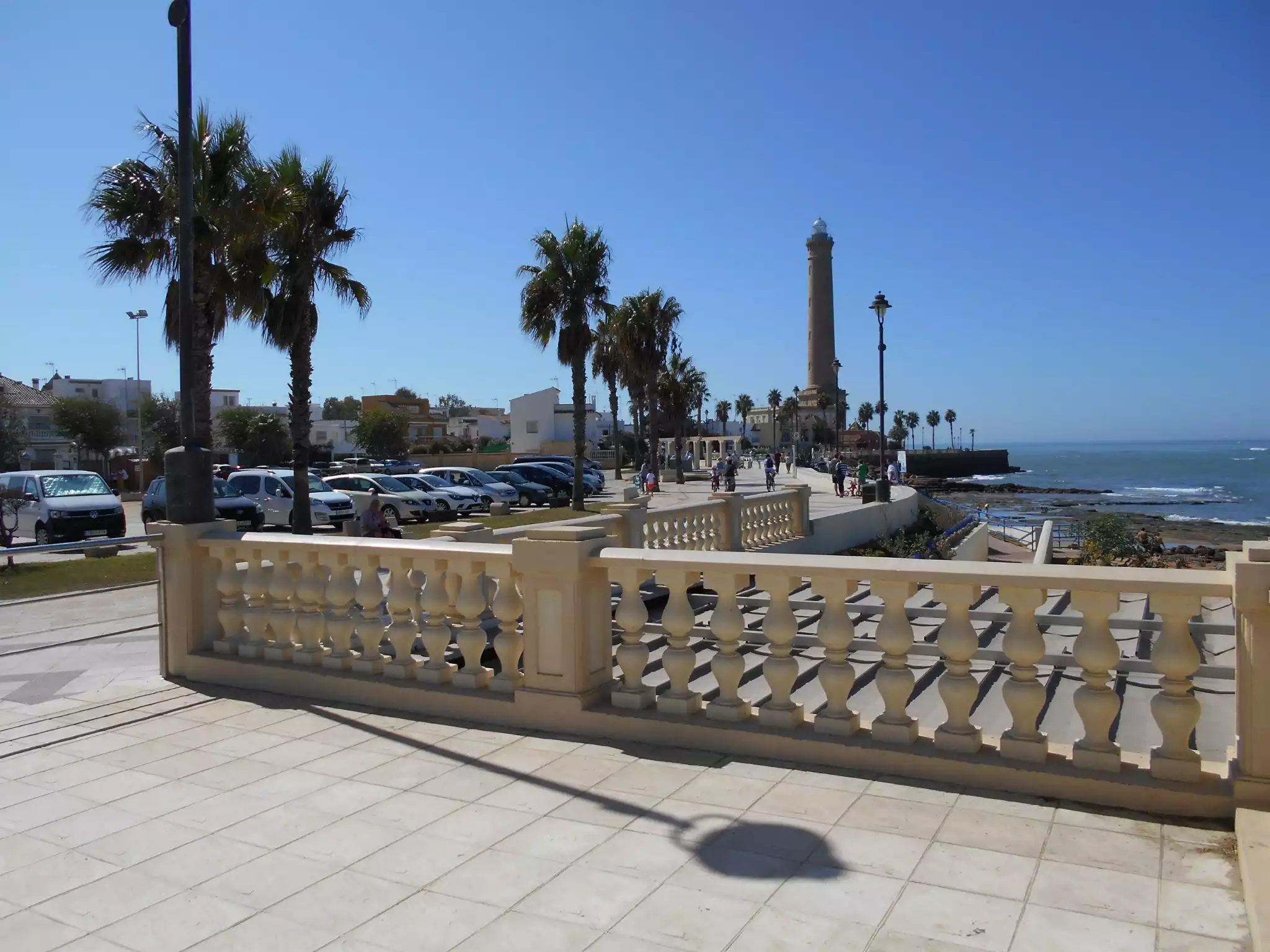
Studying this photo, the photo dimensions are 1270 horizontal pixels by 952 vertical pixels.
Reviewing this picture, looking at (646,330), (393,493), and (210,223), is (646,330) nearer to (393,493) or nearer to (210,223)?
(393,493)

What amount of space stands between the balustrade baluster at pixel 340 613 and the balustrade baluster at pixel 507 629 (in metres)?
1.21

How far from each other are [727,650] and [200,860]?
8.88ft

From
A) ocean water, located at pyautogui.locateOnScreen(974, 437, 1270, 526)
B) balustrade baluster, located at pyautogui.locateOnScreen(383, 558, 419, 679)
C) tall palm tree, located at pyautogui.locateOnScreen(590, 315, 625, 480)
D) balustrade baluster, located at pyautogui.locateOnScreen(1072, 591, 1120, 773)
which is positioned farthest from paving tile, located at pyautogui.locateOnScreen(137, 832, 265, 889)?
ocean water, located at pyautogui.locateOnScreen(974, 437, 1270, 526)

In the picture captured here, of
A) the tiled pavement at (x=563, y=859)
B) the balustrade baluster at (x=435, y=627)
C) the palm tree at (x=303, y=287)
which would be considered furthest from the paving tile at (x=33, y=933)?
the palm tree at (x=303, y=287)

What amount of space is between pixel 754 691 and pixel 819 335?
105 meters

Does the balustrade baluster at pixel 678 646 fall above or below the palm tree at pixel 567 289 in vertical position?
below

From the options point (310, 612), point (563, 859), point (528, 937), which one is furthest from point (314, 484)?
point (528, 937)

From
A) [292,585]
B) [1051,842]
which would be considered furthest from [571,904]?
[292,585]

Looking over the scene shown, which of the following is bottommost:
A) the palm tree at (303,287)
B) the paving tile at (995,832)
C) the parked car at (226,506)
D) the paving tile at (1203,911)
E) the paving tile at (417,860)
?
the paving tile at (417,860)

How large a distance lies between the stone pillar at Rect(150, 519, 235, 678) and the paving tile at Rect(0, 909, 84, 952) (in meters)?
3.87

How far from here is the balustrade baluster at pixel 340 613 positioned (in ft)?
20.5

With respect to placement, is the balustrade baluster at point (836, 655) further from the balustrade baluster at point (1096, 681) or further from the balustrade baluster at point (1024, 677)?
the balustrade baluster at point (1096, 681)

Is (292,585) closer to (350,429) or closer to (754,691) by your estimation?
(754,691)

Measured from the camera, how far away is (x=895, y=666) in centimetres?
460
